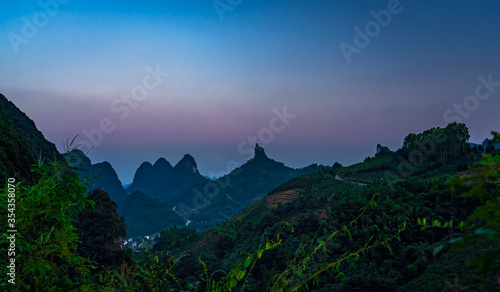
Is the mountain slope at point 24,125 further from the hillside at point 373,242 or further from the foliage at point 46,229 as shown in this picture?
the foliage at point 46,229

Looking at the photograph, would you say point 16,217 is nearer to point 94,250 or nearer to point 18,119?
point 94,250

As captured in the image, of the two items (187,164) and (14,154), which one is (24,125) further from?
(187,164)

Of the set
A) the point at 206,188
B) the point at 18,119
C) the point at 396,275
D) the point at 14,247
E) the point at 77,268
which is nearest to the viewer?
the point at 14,247

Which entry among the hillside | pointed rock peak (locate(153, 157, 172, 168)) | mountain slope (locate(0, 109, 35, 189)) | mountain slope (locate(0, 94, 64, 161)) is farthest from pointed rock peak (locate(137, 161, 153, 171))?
mountain slope (locate(0, 109, 35, 189))

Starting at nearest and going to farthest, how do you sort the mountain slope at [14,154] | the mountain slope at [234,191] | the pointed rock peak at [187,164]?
the mountain slope at [14,154] < the mountain slope at [234,191] < the pointed rock peak at [187,164]

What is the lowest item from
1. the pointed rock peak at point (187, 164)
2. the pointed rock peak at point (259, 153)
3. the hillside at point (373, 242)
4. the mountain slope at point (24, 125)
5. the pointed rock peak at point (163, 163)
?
the hillside at point (373, 242)

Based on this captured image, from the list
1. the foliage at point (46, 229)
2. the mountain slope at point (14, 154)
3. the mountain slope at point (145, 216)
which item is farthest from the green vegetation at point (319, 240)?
the mountain slope at point (145, 216)

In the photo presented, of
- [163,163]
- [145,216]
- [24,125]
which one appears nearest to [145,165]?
[163,163]

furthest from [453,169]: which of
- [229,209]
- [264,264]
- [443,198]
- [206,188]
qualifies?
[206,188]

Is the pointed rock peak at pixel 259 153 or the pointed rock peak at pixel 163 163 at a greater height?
the pointed rock peak at pixel 163 163

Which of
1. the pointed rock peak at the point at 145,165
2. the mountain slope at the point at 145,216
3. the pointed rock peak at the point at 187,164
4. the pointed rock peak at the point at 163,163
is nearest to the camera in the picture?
the mountain slope at the point at 145,216

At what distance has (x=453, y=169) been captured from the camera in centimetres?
2053

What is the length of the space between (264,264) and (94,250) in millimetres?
8494

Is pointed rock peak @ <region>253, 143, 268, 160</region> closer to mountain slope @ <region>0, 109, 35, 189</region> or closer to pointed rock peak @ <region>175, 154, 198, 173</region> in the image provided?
pointed rock peak @ <region>175, 154, 198, 173</region>
